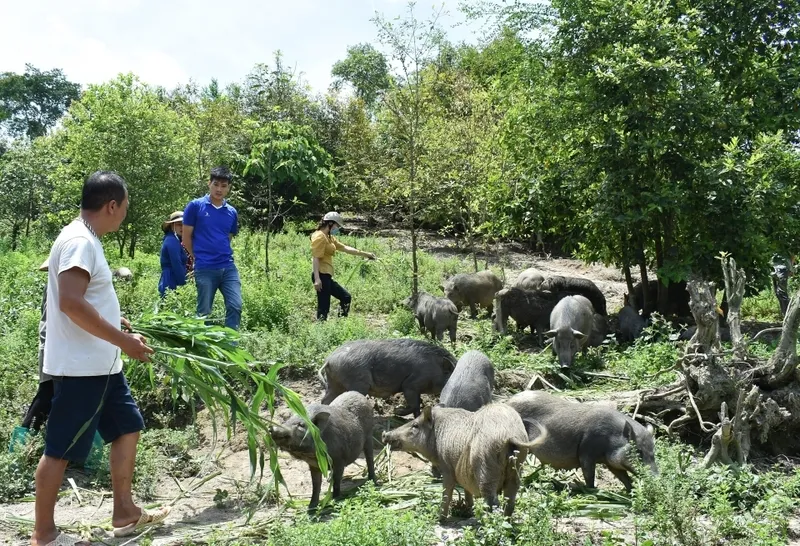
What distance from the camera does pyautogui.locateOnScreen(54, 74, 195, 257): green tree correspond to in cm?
1897

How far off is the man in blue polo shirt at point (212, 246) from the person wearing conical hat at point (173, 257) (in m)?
1.03

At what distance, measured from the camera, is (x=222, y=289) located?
8.53 metres

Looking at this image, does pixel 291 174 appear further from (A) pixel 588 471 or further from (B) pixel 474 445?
(B) pixel 474 445

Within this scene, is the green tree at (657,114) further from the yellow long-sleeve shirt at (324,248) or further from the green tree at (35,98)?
the green tree at (35,98)

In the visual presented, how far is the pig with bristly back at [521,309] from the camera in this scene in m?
11.5

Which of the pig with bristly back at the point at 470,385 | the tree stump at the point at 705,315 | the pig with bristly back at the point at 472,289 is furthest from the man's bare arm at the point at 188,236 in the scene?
the pig with bristly back at the point at 472,289

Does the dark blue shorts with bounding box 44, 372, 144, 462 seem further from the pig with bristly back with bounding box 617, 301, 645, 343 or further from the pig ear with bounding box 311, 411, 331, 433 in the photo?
the pig with bristly back with bounding box 617, 301, 645, 343

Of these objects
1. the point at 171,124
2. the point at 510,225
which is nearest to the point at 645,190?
the point at 510,225

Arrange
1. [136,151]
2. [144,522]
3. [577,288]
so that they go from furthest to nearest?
[136,151] → [577,288] → [144,522]

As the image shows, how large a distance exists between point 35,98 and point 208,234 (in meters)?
68.1

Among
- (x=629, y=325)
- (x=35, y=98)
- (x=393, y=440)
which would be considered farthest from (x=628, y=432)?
(x=35, y=98)

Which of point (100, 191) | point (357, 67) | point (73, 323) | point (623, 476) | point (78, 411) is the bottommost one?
point (623, 476)

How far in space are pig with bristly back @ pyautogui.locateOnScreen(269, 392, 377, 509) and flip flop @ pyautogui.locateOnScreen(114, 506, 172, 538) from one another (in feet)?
2.89

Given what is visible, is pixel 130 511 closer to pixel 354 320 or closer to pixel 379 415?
pixel 379 415
